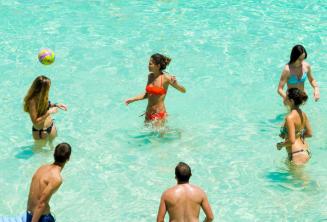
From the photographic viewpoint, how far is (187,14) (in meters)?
16.0

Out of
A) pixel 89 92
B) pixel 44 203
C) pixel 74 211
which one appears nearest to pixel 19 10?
pixel 89 92

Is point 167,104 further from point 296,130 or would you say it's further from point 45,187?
point 45,187

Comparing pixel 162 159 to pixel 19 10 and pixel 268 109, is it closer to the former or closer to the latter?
pixel 268 109

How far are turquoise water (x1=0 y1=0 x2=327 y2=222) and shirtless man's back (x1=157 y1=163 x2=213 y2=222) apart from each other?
5.83 ft

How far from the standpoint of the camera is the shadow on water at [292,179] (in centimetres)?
949

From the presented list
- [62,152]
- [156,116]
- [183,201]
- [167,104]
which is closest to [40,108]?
[156,116]

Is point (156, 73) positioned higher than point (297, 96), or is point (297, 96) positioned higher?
point (297, 96)

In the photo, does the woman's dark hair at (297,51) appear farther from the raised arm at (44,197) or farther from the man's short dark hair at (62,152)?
the raised arm at (44,197)

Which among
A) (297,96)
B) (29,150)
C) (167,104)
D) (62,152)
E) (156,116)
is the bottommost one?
(29,150)

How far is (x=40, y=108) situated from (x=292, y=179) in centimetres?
378

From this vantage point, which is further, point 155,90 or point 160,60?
point 155,90

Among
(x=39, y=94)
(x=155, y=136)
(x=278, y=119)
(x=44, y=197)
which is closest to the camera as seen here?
(x=44, y=197)

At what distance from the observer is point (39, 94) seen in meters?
9.45

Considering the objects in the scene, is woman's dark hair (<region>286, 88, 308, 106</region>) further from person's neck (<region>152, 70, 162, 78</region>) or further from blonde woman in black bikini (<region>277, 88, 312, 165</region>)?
person's neck (<region>152, 70, 162, 78</region>)
